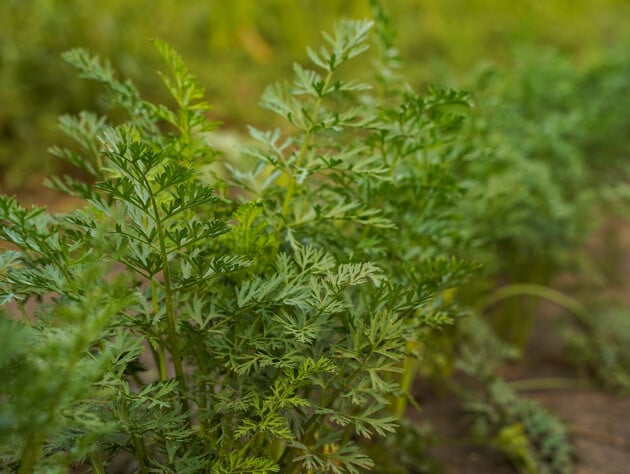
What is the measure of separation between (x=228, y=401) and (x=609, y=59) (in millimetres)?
2930

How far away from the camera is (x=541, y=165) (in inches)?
82.8

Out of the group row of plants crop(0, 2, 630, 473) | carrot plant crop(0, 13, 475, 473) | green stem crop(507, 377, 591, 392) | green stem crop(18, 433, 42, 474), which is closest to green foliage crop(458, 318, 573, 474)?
green stem crop(507, 377, 591, 392)

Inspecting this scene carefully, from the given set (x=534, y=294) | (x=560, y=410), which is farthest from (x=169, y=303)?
(x=534, y=294)

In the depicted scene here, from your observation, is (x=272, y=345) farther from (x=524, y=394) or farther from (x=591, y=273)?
(x=591, y=273)

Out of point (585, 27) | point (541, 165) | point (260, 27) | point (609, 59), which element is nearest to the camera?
point (541, 165)

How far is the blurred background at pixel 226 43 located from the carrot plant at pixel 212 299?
0.87 metres

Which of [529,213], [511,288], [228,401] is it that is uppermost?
[529,213]

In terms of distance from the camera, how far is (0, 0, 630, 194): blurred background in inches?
112

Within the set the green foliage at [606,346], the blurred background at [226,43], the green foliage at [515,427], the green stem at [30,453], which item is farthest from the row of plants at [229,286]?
the green foliage at [606,346]

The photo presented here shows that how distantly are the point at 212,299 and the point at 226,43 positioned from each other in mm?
3411

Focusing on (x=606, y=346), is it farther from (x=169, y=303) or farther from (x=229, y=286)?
(x=169, y=303)

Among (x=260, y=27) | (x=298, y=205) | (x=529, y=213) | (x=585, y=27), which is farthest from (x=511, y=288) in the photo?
(x=585, y=27)

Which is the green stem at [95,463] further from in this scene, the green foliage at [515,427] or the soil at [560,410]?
the green foliage at [515,427]

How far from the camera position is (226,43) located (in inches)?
162
